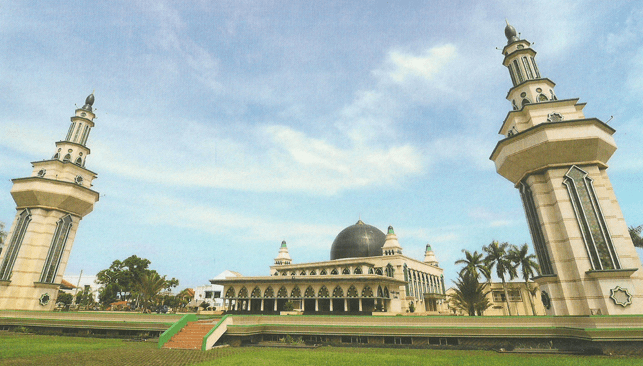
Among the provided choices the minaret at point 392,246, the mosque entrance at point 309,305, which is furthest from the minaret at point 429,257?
the mosque entrance at point 309,305

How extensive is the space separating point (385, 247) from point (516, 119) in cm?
3646

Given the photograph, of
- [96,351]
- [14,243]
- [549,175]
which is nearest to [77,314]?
[96,351]

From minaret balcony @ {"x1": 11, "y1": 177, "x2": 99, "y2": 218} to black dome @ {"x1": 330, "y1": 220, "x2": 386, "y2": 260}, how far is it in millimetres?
41955

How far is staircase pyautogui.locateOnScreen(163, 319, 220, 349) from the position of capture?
18.8 meters

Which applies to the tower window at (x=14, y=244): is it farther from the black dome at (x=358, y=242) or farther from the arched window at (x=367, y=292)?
the black dome at (x=358, y=242)

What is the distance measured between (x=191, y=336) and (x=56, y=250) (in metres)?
25.2

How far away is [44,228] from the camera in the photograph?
3400cm

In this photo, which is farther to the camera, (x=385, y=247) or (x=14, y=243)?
(x=385, y=247)

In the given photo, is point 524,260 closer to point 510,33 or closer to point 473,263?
point 473,263

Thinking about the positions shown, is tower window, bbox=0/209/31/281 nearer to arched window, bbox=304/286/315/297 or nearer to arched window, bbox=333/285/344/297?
arched window, bbox=304/286/315/297

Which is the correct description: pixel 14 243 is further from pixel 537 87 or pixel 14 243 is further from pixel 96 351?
pixel 537 87

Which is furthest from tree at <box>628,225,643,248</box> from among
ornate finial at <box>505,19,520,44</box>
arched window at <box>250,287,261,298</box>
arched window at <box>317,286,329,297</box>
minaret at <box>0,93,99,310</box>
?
minaret at <box>0,93,99,310</box>

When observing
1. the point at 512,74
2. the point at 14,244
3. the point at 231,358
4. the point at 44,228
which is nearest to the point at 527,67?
the point at 512,74

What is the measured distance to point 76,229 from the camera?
37281mm
